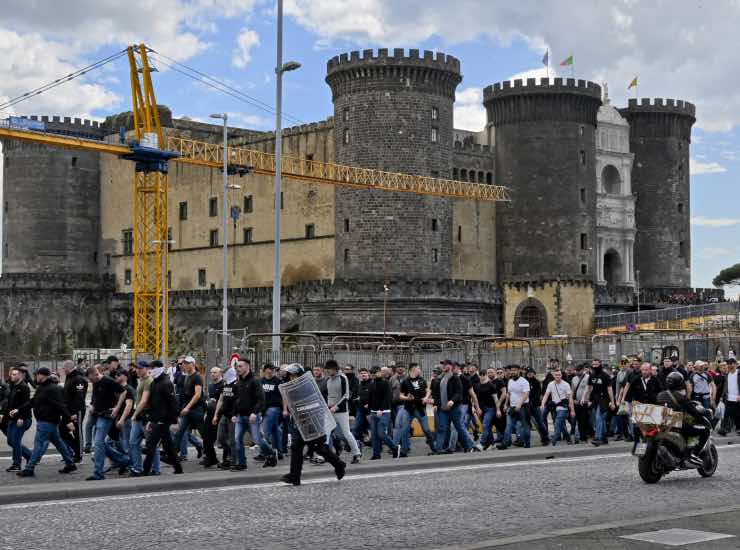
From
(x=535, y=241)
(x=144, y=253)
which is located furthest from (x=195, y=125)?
(x=535, y=241)

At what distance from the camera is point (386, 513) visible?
13.9 meters

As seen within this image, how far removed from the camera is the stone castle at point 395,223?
63469 mm

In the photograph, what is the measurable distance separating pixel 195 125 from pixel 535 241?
26.7 meters

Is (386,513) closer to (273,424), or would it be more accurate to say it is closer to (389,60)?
(273,424)

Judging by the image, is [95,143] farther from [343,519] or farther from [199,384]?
[343,519]

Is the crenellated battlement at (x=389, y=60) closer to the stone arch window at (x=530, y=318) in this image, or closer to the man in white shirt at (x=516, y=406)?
the stone arch window at (x=530, y=318)

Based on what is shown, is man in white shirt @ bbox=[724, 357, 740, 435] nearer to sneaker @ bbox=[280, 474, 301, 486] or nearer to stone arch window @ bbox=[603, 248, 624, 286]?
sneaker @ bbox=[280, 474, 301, 486]

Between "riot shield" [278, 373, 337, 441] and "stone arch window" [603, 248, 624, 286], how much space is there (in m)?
62.6

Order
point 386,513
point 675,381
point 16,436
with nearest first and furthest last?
point 386,513, point 675,381, point 16,436

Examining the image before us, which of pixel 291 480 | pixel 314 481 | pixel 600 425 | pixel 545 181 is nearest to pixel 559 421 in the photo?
pixel 600 425

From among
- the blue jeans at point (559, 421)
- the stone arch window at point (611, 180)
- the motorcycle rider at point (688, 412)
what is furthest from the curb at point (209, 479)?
the stone arch window at point (611, 180)

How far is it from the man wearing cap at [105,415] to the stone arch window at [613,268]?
202 ft

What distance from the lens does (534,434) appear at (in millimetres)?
25953

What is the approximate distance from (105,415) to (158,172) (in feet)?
176
